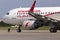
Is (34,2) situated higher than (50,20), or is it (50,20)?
(34,2)

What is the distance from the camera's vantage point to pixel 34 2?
40031mm

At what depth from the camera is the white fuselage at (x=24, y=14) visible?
142 ft

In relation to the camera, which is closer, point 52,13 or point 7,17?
point 52,13

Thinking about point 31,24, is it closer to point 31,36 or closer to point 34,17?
point 34,17

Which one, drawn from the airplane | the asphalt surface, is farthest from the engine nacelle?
the asphalt surface

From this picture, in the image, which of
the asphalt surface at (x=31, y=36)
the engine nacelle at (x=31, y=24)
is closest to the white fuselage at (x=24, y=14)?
the engine nacelle at (x=31, y=24)

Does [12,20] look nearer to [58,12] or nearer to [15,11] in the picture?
[15,11]

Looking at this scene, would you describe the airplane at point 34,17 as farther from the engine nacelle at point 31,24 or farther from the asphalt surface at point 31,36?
the asphalt surface at point 31,36

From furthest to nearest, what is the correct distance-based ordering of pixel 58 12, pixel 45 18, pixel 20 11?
pixel 20 11, pixel 58 12, pixel 45 18

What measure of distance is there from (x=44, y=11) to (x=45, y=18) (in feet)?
14.7

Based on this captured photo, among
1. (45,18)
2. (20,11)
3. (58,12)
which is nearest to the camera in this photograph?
(45,18)

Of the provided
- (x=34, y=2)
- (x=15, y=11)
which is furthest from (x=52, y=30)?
(x=15, y=11)

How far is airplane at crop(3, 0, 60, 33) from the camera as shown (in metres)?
40.2

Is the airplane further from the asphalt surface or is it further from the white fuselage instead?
the asphalt surface
